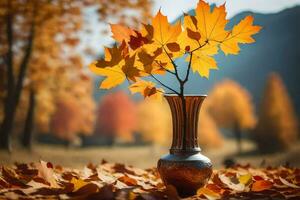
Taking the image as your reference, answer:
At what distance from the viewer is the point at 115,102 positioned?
45.7 m

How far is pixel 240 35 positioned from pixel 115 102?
1712 inches

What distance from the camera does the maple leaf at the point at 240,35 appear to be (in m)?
2.41

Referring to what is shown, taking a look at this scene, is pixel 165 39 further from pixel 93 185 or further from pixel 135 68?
pixel 93 185

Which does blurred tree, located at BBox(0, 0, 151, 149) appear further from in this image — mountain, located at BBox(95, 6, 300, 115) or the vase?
mountain, located at BBox(95, 6, 300, 115)

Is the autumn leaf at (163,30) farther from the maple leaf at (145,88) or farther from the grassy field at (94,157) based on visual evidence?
the grassy field at (94,157)

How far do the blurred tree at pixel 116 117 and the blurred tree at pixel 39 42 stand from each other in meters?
30.4

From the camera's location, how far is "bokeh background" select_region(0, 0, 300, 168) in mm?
10430

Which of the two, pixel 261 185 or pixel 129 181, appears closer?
pixel 261 185

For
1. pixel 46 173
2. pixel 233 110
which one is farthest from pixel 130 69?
pixel 233 110

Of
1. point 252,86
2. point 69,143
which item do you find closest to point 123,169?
point 69,143

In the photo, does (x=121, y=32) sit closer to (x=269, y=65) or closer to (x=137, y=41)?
(x=137, y=41)

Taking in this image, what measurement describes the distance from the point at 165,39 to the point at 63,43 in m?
9.87

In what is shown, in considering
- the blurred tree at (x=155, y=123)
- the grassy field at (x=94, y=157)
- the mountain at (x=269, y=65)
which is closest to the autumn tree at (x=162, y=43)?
the grassy field at (x=94, y=157)

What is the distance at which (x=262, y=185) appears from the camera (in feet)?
7.94
